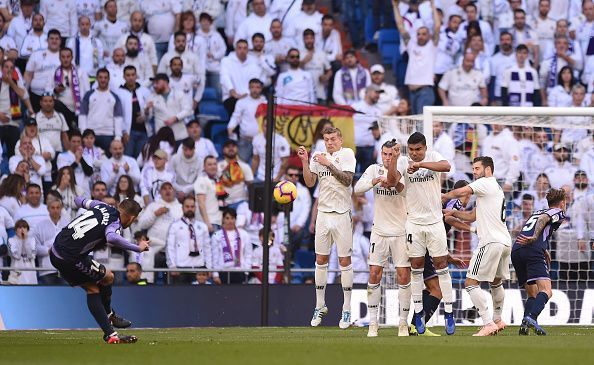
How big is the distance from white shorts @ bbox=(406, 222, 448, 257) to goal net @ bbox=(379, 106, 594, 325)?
3314mm

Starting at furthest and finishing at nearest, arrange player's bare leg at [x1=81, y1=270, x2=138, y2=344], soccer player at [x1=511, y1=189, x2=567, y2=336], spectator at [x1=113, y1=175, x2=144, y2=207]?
spectator at [x1=113, y1=175, x2=144, y2=207]
soccer player at [x1=511, y1=189, x2=567, y2=336]
player's bare leg at [x1=81, y1=270, x2=138, y2=344]

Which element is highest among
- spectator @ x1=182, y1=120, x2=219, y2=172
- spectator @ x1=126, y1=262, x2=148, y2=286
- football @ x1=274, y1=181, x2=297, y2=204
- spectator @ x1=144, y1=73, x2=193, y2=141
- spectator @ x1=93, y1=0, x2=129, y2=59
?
spectator @ x1=93, y1=0, x2=129, y2=59

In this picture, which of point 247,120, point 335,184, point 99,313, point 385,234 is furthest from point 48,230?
point 99,313

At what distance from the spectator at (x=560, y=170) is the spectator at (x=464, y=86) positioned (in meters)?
2.95

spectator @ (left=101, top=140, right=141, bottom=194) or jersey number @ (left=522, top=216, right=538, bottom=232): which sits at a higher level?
spectator @ (left=101, top=140, right=141, bottom=194)

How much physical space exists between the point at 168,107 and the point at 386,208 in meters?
9.04

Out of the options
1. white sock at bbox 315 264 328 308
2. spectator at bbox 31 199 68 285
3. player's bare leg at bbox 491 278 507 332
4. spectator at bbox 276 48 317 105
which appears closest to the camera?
player's bare leg at bbox 491 278 507 332

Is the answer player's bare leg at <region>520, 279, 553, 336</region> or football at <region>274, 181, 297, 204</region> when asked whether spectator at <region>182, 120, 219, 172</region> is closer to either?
football at <region>274, 181, 297, 204</region>

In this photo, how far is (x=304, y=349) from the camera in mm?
12484

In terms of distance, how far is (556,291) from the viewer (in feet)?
69.3

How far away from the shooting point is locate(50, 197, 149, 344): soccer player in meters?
14.2

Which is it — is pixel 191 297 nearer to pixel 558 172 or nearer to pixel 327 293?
pixel 327 293

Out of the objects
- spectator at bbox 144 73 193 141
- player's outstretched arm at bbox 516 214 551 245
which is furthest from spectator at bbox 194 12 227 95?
player's outstretched arm at bbox 516 214 551 245

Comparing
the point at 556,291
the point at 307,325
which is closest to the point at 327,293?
the point at 307,325
